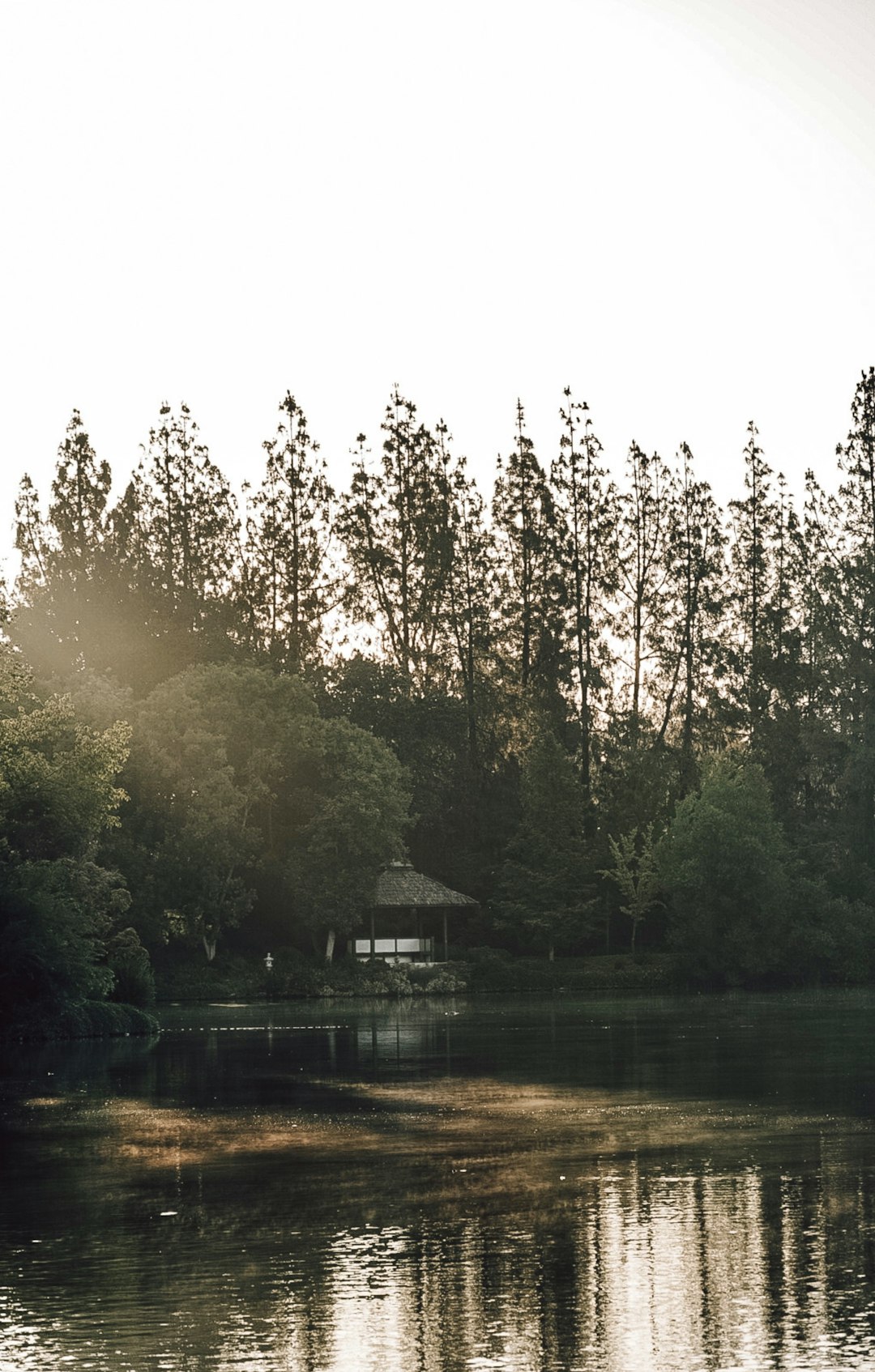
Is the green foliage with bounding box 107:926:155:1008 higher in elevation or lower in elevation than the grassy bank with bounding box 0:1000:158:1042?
higher

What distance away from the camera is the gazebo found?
7131 cm

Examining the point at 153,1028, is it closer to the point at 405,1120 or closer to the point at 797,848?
the point at 405,1120

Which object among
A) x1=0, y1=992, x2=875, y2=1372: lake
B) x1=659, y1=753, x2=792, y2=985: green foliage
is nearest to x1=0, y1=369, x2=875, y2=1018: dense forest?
x1=659, y1=753, x2=792, y2=985: green foliage

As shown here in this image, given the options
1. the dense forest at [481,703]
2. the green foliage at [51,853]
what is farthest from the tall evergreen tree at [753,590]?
the green foliage at [51,853]

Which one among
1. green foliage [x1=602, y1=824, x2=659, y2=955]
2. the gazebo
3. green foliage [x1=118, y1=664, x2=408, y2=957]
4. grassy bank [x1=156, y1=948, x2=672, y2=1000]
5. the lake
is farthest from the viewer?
green foliage [x1=602, y1=824, x2=659, y2=955]

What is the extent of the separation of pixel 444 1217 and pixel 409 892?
2213 inches

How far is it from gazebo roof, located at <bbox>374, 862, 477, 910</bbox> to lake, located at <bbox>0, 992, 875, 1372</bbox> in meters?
37.7

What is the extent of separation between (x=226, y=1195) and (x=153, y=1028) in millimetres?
30328

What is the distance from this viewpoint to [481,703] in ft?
274

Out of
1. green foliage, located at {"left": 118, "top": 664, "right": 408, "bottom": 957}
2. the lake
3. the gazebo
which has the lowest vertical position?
the lake

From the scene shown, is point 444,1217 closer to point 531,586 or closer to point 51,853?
point 51,853

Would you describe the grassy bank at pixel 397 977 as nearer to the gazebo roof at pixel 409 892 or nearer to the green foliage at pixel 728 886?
the green foliage at pixel 728 886

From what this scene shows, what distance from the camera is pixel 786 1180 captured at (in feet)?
57.7

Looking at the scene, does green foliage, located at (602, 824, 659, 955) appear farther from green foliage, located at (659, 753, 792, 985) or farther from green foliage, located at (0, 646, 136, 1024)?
green foliage, located at (0, 646, 136, 1024)
